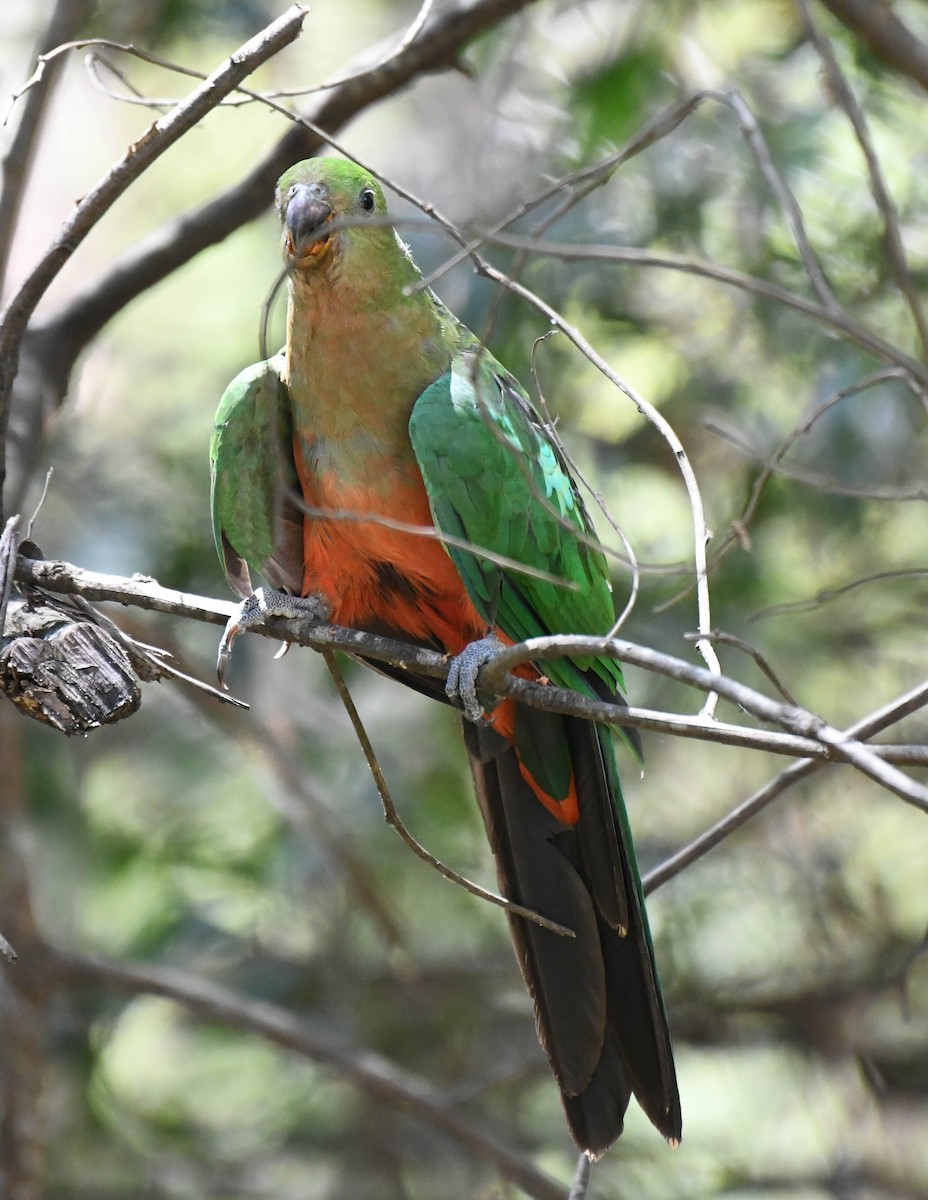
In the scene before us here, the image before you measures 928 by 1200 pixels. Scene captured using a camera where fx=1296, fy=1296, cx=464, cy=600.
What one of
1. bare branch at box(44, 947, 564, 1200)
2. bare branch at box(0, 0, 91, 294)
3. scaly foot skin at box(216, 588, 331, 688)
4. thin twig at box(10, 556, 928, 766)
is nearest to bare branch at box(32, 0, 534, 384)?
bare branch at box(0, 0, 91, 294)

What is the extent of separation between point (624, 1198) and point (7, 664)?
325 cm

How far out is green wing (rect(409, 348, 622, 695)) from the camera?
2.86 meters

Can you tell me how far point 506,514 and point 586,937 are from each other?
→ 3.25 ft

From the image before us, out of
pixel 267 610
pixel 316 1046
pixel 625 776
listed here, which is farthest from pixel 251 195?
pixel 625 776

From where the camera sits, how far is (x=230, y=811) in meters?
4.87

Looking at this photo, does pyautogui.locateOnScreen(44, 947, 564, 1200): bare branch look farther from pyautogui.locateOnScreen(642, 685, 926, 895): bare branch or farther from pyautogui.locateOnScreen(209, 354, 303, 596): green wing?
pyautogui.locateOnScreen(209, 354, 303, 596): green wing

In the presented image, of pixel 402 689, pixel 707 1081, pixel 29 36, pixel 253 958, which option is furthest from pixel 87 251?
pixel 707 1081

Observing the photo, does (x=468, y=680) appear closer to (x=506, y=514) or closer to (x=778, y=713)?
(x=506, y=514)

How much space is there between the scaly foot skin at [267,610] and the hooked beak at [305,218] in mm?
751

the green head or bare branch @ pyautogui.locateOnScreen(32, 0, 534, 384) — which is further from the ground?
bare branch @ pyautogui.locateOnScreen(32, 0, 534, 384)

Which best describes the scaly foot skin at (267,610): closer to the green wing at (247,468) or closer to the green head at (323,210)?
the green wing at (247,468)

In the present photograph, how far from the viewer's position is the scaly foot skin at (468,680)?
2760 millimetres

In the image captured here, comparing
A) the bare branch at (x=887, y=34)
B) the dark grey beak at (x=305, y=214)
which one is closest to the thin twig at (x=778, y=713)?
the dark grey beak at (x=305, y=214)

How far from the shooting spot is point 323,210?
2.87 metres
